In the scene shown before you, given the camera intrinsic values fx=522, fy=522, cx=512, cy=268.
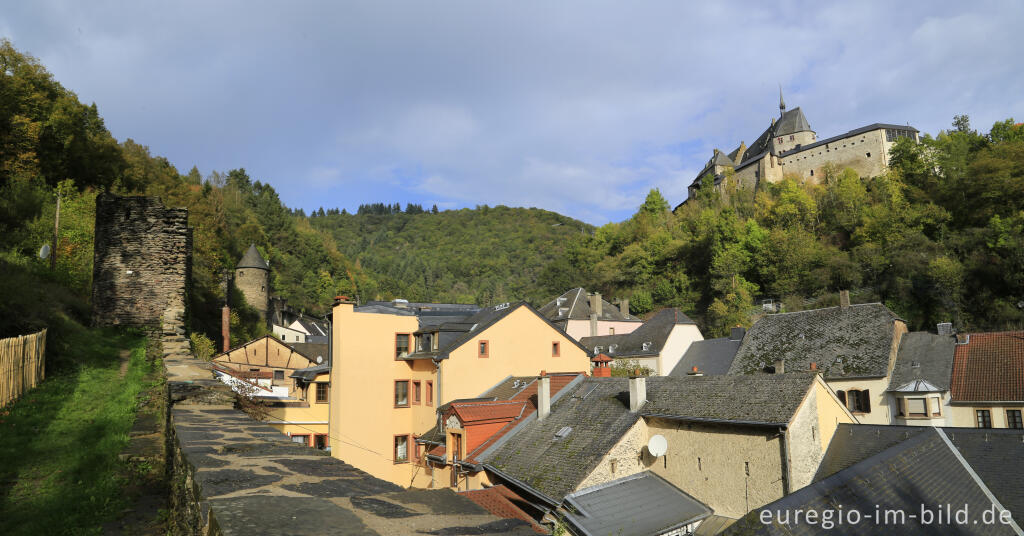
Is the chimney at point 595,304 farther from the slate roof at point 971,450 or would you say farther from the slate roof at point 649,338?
the slate roof at point 971,450

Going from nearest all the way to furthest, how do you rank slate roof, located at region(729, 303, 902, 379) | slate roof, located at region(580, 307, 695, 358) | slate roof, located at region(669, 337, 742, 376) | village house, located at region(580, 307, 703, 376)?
1. slate roof, located at region(729, 303, 902, 379)
2. slate roof, located at region(669, 337, 742, 376)
3. village house, located at region(580, 307, 703, 376)
4. slate roof, located at region(580, 307, 695, 358)

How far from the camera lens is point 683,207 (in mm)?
88125

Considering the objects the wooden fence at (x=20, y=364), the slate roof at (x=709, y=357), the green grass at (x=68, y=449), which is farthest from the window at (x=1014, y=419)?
the wooden fence at (x=20, y=364)

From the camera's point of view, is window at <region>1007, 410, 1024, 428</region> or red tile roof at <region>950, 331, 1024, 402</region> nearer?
window at <region>1007, 410, 1024, 428</region>

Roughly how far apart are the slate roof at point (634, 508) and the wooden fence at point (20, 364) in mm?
10669

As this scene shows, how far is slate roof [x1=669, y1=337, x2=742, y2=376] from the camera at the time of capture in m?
34.4

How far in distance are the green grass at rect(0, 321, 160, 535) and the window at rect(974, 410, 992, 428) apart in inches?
1251

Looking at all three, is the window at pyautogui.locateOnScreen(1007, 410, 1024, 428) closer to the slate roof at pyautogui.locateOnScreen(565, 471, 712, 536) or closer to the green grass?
the slate roof at pyautogui.locateOnScreen(565, 471, 712, 536)

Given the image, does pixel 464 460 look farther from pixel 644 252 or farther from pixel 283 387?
pixel 644 252

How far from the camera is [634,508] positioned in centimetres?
1312

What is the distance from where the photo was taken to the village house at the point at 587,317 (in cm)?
5216

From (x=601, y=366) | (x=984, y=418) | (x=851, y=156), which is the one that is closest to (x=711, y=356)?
(x=601, y=366)

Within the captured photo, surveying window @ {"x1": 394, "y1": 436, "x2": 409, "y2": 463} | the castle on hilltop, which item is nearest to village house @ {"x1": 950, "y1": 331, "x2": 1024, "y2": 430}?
window @ {"x1": 394, "y1": 436, "x2": 409, "y2": 463}

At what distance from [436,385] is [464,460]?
4.77 meters
